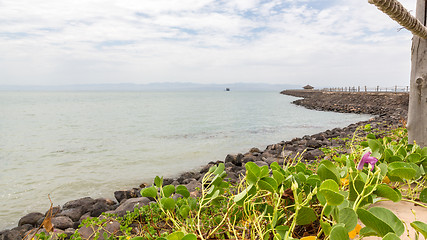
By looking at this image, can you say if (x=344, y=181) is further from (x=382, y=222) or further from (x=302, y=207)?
(x=382, y=222)

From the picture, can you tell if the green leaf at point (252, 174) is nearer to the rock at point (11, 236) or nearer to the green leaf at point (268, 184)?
the green leaf at point (268, 184)

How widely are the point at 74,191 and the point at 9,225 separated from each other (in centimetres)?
158

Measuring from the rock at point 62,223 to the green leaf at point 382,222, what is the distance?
149 inches

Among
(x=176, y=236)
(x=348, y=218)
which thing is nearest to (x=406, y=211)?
(x=348, y=218)

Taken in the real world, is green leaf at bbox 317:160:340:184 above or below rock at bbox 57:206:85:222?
above

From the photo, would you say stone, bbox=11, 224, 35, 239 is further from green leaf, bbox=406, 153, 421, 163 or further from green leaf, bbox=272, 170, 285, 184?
green leaf, bbox=406, 153, 421, 163

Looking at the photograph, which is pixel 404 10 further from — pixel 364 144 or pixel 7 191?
pixel 7 191

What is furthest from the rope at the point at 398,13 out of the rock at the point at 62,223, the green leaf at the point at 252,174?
the rock at the point at 62,223

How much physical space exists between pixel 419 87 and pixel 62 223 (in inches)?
186

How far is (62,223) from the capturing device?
3746mm

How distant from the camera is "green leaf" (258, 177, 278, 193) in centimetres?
157

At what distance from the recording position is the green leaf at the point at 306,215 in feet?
4.59

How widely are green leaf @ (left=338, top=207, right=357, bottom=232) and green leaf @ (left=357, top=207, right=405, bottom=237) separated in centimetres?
7

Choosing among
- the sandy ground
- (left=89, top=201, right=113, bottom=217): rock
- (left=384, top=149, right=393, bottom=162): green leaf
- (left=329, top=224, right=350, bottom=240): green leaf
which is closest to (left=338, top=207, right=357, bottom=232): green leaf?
(left=329, top=224, right=350, bottom=240): green leaf
